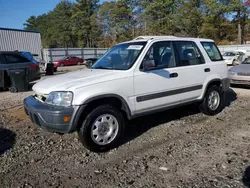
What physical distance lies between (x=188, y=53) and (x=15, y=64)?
7351 millimetres

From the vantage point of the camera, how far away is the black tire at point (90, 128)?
3615 mm

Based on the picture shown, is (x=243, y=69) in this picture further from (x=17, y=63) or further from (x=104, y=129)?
(x=17, y=63)

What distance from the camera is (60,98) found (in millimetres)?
3547

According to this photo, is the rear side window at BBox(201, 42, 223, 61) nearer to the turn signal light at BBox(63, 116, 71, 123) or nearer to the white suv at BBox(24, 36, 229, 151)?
the white suv at BBox(24, 36, 229, 151)

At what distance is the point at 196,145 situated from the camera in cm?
398

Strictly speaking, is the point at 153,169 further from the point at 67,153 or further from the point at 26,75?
the point at 26,75

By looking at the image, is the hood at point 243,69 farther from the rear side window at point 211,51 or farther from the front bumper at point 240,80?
the rear side window at point 211,51

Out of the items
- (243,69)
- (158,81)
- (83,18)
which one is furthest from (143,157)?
(83,18)

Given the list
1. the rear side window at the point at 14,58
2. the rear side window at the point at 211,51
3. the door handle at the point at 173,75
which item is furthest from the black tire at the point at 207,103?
the rear side window at the point at 14,58

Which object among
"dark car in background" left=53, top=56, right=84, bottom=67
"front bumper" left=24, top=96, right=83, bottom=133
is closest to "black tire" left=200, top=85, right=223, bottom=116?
"front bumper" left=24, top=96, right=83, bottom=133

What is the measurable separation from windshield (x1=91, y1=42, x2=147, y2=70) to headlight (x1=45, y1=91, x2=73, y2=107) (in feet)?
3.71

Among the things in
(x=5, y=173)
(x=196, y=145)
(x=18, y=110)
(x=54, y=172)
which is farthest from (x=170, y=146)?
(x=18, y=110)

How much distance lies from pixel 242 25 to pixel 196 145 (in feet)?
160

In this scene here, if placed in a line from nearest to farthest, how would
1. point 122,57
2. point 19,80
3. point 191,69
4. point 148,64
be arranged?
1. point 148,64
2. point 122,57
3. point 191,69
4. point 19,80
